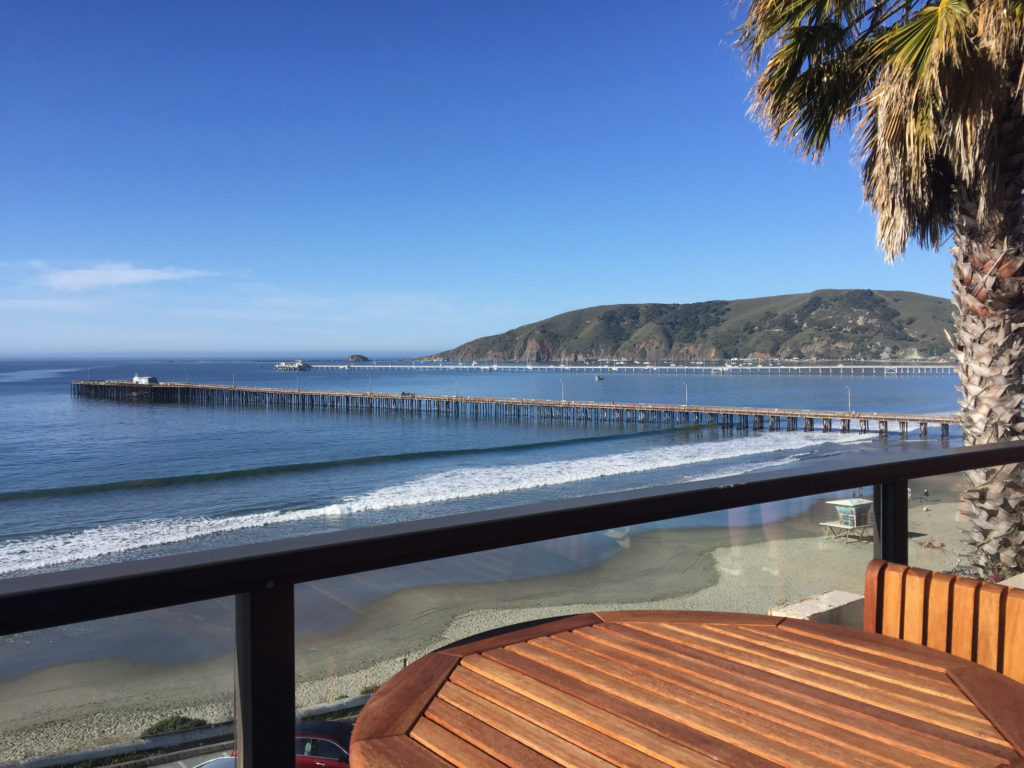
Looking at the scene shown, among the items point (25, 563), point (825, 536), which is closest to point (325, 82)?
point (25, 563)

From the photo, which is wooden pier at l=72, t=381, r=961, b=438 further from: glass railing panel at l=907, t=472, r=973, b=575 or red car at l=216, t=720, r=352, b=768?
red car at l=216, t=720, r=352, b=768

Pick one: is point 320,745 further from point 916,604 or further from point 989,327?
point 989,327

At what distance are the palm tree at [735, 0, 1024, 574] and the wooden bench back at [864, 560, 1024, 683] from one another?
280 cm

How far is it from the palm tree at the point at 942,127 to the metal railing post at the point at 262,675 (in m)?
4.03

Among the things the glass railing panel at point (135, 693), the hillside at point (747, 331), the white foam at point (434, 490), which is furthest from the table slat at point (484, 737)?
the hillside at point (747, 331)

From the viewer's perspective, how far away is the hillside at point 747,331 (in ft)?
376

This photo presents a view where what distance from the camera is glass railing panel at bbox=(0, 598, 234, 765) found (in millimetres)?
1057

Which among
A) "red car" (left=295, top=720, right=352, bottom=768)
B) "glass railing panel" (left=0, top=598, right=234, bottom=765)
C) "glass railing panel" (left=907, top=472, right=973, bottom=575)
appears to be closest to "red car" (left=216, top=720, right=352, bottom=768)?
"red car" (left=295, top=720, right=352, bottom=768)

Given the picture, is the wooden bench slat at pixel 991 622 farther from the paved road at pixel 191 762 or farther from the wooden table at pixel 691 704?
the paved road at pixel 191 762

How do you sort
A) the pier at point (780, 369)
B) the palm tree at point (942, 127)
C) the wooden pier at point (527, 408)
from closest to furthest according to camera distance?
the palm tree at point (942, 127) → the wooden pier at point (527, 408) → the pier at point (780, 369)

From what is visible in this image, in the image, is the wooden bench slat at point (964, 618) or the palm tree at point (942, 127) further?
the palm tree at point (942, 127)

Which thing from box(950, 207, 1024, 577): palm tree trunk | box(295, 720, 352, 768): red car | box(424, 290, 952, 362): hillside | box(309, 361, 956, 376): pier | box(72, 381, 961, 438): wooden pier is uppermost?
box(424, 290, 952, 362): hillside

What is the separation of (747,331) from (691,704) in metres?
142

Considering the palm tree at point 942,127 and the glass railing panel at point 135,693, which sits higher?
the palm tree at point 942,127
